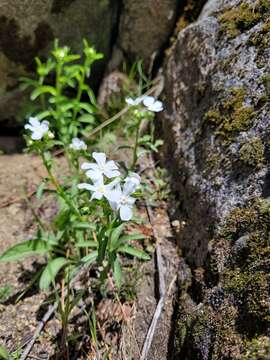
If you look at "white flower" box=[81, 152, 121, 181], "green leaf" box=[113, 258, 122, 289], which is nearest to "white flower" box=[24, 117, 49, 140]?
"white flower" box=[81, 152, 121, 181]

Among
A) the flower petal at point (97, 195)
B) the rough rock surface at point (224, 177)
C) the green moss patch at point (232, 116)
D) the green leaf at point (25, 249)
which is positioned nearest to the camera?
the rough rock surface at point (224, 177)

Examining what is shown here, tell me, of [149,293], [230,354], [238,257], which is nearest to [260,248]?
[238,257]

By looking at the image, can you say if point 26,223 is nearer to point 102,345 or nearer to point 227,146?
point 102,345

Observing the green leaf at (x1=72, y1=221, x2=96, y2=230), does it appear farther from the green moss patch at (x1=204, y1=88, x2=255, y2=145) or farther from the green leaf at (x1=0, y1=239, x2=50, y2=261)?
the green moss patch at (x1=204, y1=88, x2=255, y2=145)

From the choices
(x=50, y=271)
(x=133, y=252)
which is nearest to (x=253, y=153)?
(x=133, y=252)

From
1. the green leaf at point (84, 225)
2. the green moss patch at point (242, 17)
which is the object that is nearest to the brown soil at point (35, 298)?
the green leaf at point (84, 225)

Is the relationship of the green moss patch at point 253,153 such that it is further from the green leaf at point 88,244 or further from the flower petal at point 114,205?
the green leaf at point 88,244

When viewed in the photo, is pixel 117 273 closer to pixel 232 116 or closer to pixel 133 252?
pixel 133 252
